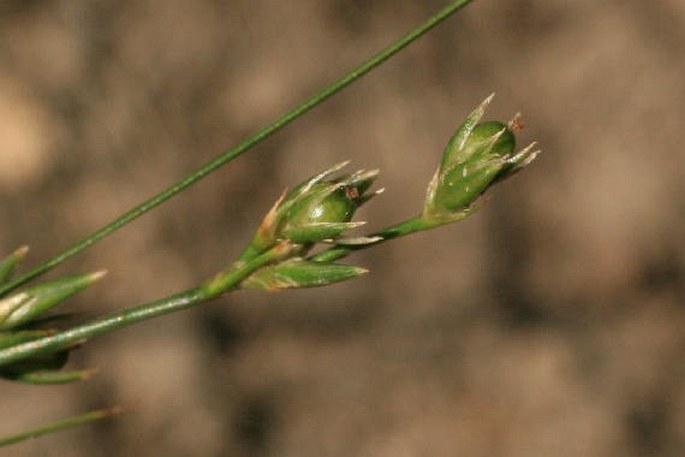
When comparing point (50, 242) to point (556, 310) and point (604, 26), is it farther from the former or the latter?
point (604, 26)

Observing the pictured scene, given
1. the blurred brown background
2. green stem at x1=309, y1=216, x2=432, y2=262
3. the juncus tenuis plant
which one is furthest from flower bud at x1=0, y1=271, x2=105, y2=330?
the blurred brown background

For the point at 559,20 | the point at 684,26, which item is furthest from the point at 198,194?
the point at 684,26

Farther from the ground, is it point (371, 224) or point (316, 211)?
point (371, 224)

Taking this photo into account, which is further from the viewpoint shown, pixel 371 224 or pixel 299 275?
pixel 371 224

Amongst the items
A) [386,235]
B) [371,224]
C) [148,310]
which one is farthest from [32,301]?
[371,224]

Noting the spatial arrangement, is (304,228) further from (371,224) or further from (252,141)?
(371,224)

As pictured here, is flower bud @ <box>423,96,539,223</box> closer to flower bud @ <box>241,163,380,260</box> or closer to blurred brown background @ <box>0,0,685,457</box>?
flower bud @ <box>241,163,380,260</box>

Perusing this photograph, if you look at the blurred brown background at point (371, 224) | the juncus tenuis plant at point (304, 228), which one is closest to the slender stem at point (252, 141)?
the juncus tenuis plant at point (304, 228)
